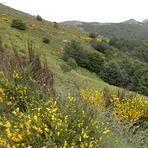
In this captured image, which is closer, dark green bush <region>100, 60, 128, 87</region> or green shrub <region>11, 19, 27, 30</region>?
dark green bush <region>100, 60, 128, 87</region>

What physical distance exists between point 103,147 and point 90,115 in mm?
491

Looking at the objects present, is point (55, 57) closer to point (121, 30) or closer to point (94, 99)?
point (94, 99)

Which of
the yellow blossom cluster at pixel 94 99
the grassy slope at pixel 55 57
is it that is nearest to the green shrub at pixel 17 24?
the grassy slope at pixel 55 57

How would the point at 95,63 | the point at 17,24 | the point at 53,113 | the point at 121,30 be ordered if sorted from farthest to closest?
the point at 121,30
the point at 95,63
the point at 17,24
the point at 53,113

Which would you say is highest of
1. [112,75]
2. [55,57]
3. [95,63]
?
[95,63]

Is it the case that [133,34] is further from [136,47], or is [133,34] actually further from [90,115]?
[90,115]

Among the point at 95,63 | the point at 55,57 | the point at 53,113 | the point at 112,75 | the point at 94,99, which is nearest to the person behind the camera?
the point at 53,113

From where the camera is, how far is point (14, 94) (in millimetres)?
2119

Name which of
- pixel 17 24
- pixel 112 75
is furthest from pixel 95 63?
pixel 17 24

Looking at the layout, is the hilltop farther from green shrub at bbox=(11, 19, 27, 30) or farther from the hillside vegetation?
the hillside vegetation

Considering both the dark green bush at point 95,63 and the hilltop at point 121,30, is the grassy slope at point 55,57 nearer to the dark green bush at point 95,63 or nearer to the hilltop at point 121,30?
the dark green bush at point 95,63

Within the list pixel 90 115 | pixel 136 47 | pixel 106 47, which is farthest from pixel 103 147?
pixel 136 47

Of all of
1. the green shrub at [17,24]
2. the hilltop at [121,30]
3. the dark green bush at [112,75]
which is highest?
the hilltop at [121,30]

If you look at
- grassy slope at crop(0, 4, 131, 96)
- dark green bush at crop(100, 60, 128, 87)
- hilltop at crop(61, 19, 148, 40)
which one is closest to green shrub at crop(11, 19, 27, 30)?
grassy slope at crop(0, 4, 131, 96)
